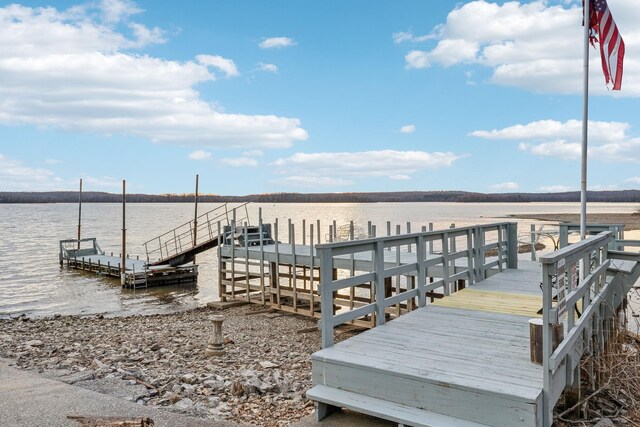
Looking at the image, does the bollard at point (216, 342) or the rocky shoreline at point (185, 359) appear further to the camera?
the bollard at point (216, 342)

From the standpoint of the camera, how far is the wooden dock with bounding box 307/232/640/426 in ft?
12.7

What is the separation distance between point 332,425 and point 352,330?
32.9 ft

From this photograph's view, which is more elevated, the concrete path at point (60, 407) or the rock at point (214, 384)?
the concrete path at point (60, 407)

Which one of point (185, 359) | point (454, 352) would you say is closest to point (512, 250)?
point (454, 352)

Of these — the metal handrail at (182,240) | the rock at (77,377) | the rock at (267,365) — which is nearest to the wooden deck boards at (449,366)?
the rock at (267,365)

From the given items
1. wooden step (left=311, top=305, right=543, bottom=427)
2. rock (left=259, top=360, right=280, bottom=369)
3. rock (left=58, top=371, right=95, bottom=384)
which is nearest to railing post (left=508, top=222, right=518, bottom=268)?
wooden step (left=311, top=305, right=543, bottom=427)

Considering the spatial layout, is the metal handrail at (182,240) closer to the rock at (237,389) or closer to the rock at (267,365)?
the rock at (267,365)

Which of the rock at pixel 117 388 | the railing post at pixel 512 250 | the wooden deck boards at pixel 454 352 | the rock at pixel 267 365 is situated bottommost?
the rock at pixel 267 365

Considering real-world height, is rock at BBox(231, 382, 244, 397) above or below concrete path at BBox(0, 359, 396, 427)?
below

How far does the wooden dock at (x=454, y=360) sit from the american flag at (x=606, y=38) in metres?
3.52

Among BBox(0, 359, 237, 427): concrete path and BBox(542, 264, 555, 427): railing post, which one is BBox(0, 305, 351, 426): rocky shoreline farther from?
BBox(542, 264, 555, 427): railing post

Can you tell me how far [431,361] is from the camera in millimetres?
4566

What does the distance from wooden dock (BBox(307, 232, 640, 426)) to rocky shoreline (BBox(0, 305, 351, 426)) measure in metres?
1.50

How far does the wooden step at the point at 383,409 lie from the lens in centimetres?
394
